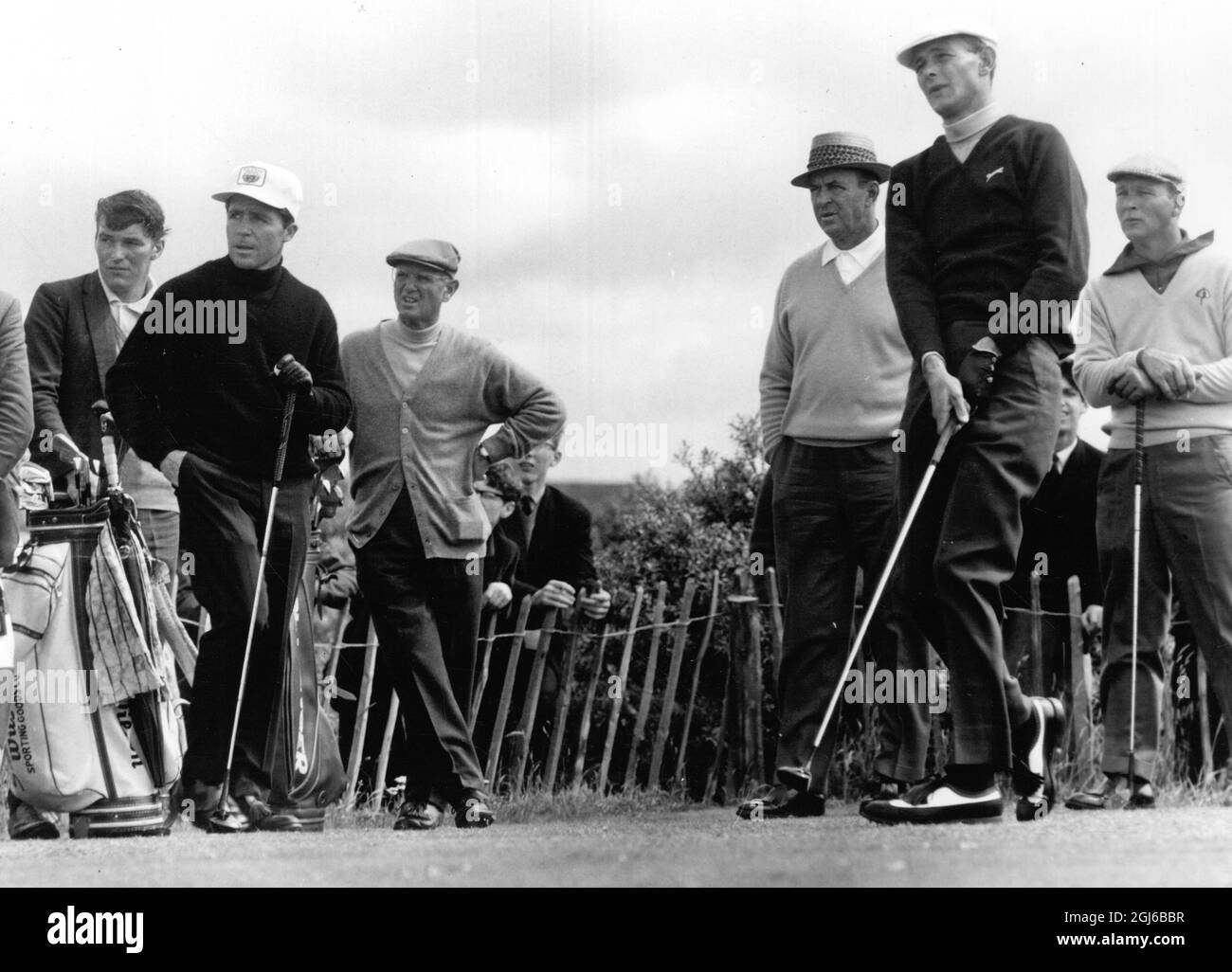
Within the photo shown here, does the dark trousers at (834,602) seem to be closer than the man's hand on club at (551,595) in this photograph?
Yes

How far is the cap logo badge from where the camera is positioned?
7.62 metres

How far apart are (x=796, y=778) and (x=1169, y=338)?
2114 millimetres

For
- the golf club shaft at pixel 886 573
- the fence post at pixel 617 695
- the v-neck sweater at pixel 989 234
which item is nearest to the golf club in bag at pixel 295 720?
the fence post at pixel 617 695

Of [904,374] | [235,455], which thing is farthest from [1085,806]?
[235,455]

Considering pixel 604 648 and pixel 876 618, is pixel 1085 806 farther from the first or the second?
pixel 604 648

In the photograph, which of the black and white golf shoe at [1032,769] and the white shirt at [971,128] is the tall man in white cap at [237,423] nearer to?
the white shirt at [971,128]

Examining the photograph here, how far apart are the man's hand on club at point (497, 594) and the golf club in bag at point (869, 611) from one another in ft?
5.38

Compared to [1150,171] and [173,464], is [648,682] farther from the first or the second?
Result: [1150,171]

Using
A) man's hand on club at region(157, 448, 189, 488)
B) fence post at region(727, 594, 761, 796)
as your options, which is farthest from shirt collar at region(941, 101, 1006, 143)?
man's hand on club at region(157, 448, 189, 488)

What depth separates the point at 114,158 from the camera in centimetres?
789

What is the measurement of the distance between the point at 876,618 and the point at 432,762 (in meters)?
1.74

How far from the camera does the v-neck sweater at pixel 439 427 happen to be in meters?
7.50

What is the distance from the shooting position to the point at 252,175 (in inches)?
301

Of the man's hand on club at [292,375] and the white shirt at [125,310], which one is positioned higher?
the white shirt at [125,310]
